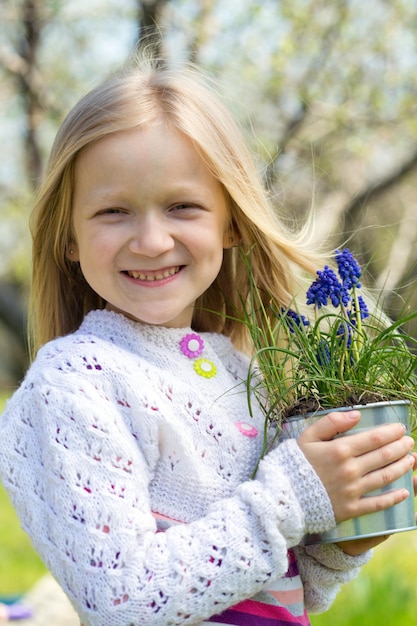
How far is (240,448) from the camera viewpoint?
1888 mm

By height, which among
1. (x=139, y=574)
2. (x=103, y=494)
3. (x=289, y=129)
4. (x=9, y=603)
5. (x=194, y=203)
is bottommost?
(x=9, y=603)

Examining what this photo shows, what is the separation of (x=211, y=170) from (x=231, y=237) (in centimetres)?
25

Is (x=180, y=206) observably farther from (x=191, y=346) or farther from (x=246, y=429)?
(x=246, y=429)

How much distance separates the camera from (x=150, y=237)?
1.88 metres

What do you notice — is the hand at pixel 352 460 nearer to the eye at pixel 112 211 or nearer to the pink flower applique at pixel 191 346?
the pink flower applique at pixel 191 346

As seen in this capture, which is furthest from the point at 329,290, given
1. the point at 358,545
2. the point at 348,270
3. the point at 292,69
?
the point at 292,69

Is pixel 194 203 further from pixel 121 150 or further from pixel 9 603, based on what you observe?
pixel 9 603

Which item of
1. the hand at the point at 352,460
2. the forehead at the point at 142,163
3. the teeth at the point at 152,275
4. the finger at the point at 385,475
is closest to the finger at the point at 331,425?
the hand at the point at 352,460

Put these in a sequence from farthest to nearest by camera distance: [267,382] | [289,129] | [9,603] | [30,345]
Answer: [289,129]
[9,603]
[30,345]
[267,382]

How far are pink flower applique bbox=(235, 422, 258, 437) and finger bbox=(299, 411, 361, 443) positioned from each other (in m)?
0.22

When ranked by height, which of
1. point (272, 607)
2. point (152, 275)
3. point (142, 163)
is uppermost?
point (142, 163)

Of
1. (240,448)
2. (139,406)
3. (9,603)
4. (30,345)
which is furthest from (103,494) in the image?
(9,603)

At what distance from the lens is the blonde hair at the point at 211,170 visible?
202 cm

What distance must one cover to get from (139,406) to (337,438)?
421 mm
